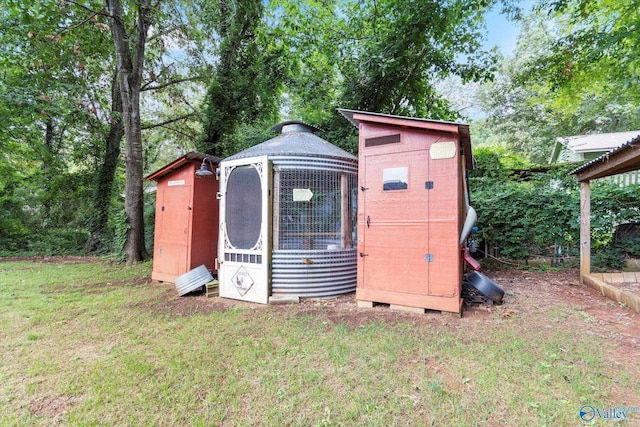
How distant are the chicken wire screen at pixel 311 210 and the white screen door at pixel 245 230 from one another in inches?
10.1

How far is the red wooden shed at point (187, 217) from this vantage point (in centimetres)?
552

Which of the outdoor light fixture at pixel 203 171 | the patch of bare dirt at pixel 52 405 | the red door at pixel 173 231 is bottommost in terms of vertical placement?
the patch of bare dirt at pixel 52 405

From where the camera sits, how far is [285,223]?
4.66 meters

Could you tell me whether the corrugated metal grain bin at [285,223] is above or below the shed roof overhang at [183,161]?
below

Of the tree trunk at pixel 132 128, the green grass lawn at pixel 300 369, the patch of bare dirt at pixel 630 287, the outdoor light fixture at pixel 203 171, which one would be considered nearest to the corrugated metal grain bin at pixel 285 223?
the outdoor light fixture at pixel 203 171

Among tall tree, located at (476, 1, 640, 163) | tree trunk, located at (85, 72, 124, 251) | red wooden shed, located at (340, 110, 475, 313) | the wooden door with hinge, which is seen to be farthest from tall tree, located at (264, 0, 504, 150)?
tree trunk, located at (85, 72, 124, 251)

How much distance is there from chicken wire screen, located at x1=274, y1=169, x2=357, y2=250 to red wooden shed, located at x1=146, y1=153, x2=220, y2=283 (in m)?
1.64

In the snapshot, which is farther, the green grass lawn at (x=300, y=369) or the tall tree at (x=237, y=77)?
the tall tree at (x=237, y=77)

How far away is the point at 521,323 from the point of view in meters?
3.47

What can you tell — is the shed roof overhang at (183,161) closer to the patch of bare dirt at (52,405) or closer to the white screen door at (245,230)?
the white screen door at (245,230)

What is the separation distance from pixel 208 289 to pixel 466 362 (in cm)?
394

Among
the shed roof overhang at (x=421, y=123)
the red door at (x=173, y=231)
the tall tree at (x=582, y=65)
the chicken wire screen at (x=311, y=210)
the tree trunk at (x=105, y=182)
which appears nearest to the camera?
the shed roof overhang at (x=421, y=123)

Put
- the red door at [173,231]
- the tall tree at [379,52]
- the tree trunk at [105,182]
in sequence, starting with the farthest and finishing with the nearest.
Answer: the tree trunk at [105,182]
the tall tree at [379,52]
the red door at [173,231]

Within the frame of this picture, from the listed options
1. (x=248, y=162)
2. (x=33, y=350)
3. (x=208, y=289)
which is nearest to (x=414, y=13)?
(x=248, y=162)
